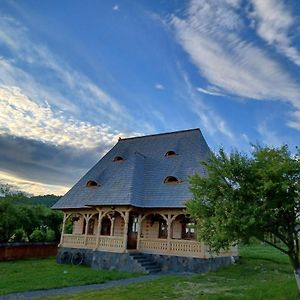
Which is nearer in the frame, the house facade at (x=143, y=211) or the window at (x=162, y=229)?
the house facade at (x=143, y=211)

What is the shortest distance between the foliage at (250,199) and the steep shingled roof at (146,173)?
330 inches

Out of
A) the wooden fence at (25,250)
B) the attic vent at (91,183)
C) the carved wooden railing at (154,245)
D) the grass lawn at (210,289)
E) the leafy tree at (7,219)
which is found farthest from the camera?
the attic vent at (91,183)

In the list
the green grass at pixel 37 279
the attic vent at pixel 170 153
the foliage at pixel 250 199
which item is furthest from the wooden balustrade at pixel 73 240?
the foliage at pixel 250 199

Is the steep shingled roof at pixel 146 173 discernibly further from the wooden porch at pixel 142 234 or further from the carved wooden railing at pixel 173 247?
the carved wooden railing at pixel 173 247

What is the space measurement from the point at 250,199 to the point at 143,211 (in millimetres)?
11306

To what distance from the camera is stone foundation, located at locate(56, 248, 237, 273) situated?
56.0ft

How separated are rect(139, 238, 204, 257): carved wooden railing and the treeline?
992 cm

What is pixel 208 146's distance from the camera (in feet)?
73.7

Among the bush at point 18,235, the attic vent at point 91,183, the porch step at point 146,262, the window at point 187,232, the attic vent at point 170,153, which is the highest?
the attic vent at point 170,153

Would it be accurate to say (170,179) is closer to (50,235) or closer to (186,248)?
(186,248)

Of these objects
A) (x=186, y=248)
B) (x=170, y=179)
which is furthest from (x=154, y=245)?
(x=170, y=179)

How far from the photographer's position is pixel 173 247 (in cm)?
1817

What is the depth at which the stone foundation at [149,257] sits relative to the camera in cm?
1708

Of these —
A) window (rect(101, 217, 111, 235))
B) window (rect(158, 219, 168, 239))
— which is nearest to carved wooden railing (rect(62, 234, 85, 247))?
window (rect(101, 217, 111, 235))
